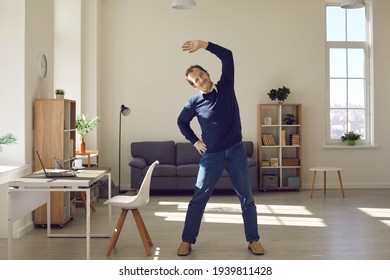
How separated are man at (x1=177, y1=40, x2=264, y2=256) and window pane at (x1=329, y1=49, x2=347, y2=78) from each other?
573cm

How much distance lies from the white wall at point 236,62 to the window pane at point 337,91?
215 millimetres

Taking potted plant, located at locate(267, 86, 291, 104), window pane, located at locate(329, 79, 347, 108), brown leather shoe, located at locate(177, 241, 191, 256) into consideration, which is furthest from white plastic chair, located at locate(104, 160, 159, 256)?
window pane, located at locate(329, 79, 347, 108)

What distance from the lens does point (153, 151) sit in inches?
360

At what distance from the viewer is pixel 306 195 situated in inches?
341

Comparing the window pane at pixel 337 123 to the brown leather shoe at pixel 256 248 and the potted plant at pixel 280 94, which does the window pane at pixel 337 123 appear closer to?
the potted plant at pixel 280 94

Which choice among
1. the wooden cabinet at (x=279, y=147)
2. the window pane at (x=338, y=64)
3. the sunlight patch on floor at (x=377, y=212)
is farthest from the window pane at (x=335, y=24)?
the sunlight patch on floor at (x=377, y=212)

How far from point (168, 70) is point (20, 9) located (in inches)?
167

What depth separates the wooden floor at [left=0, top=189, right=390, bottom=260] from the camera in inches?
183

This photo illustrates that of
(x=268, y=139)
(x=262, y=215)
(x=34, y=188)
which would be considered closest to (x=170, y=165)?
(x=268, y=139)

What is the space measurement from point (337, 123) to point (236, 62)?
2.25 m

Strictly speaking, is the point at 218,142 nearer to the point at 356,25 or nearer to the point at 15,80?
the point at 15,80

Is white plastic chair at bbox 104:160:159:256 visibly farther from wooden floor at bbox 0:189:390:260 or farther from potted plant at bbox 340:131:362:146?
potted plant at bbox 340:131:362:146
